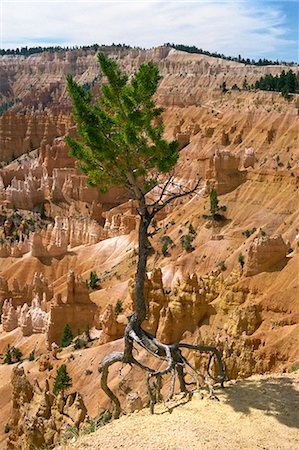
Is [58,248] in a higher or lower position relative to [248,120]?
lower

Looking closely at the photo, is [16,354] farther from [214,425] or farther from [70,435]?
[214,425]

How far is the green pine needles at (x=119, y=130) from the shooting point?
41.7ft

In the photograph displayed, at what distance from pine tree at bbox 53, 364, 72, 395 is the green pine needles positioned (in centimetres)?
1783

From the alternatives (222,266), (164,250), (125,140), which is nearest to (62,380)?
(222,266)

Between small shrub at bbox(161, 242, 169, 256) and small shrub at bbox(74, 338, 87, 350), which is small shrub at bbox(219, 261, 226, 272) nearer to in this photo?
small shrub at bbox(161, 242, 169, 256)

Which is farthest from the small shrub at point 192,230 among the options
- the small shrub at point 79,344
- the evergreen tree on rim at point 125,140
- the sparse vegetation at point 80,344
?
the evergreen tree on rim at point 125,140

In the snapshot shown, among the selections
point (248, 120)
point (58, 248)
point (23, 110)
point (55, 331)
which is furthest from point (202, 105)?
point (23, 110)

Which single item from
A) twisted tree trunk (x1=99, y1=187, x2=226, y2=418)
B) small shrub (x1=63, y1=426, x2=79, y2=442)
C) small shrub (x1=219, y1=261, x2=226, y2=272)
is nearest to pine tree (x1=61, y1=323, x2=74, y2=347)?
small shrub (x1=219, y1=261, x2=226, y2=272)

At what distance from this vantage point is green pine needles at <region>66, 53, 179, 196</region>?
1271 centimetres

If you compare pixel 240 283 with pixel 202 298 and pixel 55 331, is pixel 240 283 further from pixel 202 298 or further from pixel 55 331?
pixel 55 331

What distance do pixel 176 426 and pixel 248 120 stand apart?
70.1 meters

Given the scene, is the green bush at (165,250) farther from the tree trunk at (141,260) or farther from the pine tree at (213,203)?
the tree trunk at (141,260)

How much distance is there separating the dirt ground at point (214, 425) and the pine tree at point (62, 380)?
1774 centimetres

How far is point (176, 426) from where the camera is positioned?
10109 millimetres
